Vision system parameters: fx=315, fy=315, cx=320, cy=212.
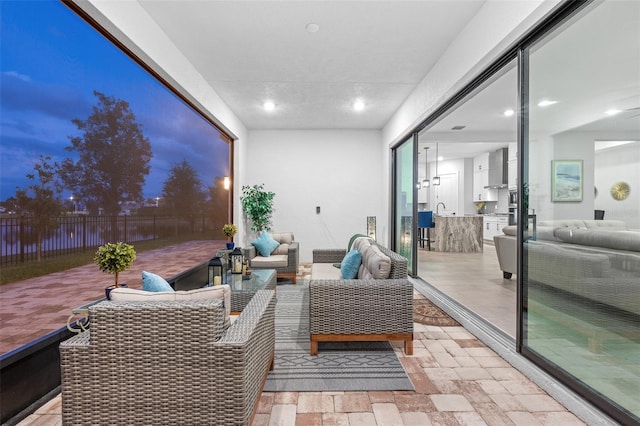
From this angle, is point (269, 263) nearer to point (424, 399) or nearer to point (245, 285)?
point (245, 285)

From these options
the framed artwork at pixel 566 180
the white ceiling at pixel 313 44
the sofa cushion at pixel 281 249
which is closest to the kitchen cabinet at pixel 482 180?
the white ceiling at pixel 313 44

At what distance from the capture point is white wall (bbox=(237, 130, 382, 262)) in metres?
6.75

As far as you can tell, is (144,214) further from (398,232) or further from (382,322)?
(398,232)

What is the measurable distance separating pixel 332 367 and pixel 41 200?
227cm

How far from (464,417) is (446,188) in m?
10.8

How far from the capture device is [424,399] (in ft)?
6.37

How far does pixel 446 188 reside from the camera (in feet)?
38.1

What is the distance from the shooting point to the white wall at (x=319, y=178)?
22.1ft

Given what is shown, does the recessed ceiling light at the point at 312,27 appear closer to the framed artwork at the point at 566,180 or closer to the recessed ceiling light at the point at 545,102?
the recessed ceiling light at the point at 545,102

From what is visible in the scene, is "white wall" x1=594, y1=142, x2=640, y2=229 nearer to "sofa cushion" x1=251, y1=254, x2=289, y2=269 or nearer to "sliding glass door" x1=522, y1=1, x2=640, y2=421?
"sliding glass door" x1=522, y1=1, x2=640, y2=421

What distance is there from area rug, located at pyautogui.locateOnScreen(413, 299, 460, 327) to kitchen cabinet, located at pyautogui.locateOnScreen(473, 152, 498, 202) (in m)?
7.41

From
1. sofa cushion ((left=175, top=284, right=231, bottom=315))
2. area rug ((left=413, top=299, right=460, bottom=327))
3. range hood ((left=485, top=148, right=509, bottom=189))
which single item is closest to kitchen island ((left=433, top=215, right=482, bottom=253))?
Answer: range hood ((left=485, top=148, right=509, bottom=189))

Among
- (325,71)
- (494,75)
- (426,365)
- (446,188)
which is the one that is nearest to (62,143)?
(325,71)

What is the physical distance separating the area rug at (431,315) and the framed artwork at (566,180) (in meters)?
1.72
